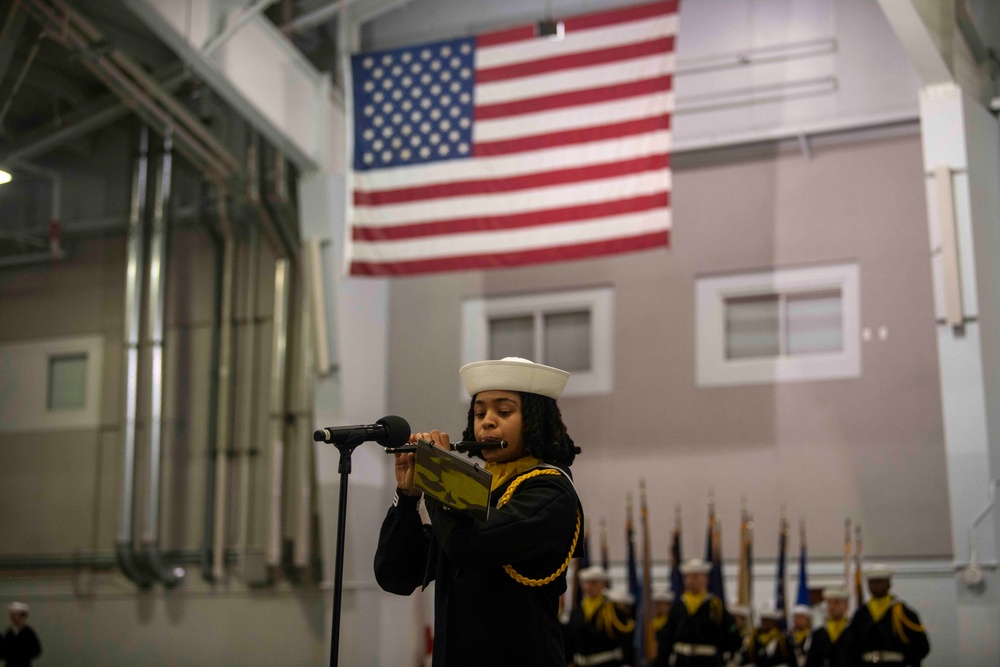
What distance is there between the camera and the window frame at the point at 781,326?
891cm

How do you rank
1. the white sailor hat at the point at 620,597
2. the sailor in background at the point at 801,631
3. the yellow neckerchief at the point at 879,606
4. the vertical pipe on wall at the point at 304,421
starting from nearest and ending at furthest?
the yellow neckerchief at the point at 879,606 → the sailor in background at the point at 801,631 → the white sailor hat at the point at 620,597 → the vertical pipe on wall at the point at 304,421

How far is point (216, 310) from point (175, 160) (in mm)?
1375

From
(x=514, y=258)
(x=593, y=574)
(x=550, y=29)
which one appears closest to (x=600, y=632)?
(x=593, y=574)

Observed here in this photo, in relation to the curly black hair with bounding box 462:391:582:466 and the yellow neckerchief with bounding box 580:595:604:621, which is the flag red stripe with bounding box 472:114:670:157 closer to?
the yellow neckerchief with bounding box 580:595:604:621

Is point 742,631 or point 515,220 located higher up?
point 515,220

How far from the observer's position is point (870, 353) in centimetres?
880

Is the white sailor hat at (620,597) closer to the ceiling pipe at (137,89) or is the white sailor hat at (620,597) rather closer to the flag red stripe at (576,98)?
the flag red stripe at (576,98)

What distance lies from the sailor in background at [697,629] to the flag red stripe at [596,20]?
13.1 ft

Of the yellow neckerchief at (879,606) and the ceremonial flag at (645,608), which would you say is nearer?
the yellow neckerchief at (879,606)

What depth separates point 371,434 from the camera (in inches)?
107

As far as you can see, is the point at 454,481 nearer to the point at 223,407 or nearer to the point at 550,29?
the point at 550,29

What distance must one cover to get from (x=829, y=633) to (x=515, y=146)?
409cm

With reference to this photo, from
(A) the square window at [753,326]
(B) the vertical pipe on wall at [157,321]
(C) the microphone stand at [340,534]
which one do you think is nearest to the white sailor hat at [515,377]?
(C) the microphone stand at [340,534]

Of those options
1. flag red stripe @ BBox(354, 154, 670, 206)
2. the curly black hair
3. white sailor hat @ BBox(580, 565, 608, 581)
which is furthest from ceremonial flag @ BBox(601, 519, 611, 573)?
the curly black hair
